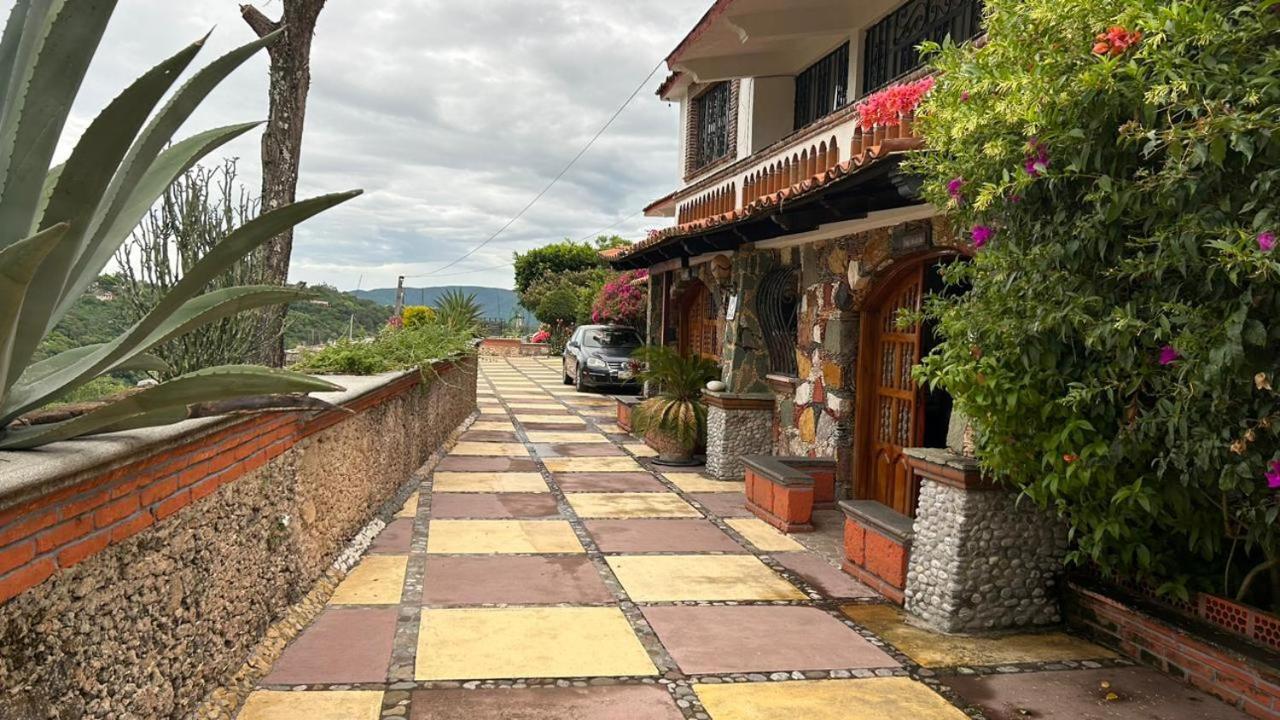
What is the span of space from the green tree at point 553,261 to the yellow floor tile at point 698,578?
3131 cm

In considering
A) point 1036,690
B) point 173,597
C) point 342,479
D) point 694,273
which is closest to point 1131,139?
point 1036,690

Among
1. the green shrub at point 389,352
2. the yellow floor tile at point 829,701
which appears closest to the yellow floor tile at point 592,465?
the green shrub at point 389,352

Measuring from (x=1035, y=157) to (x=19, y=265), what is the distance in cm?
344

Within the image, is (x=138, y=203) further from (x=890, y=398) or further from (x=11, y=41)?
(x=890, y=398)

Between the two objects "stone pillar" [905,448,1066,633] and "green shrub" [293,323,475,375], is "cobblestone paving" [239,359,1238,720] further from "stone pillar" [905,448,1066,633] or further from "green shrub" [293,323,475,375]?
"green shrub" [293,323,475,375]

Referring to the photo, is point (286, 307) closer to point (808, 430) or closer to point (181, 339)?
point (181, 339)

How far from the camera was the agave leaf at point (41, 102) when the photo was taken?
82.1 inches

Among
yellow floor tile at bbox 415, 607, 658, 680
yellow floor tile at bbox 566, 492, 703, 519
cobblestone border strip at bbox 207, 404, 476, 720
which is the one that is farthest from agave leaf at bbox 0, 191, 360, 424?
yellow floor tile at bbox 566, 492, 703, 519

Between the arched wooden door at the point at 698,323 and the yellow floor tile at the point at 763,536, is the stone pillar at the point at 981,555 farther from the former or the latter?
the arched wooden door at the point at 698,323

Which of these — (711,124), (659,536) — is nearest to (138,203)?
(659,536)

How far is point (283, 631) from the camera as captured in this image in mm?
4082

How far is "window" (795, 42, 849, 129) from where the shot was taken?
854 centimetres

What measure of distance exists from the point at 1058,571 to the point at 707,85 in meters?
9.62

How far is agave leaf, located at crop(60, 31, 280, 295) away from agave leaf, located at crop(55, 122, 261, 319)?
19mm
